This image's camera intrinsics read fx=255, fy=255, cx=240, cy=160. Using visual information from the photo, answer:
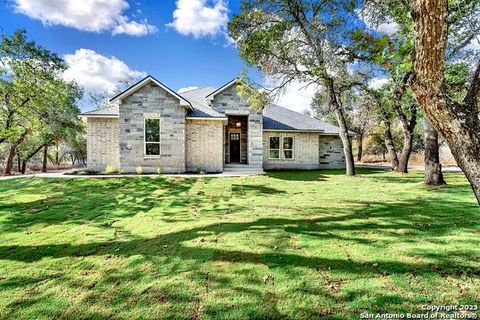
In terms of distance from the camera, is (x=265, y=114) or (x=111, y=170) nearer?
(x=111, y=170)

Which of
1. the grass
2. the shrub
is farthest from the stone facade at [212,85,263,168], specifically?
the grass

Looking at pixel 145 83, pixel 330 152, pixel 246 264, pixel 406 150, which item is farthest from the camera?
pixel 330 152

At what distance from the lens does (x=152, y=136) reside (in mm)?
15016

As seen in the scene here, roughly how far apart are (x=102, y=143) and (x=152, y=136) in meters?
3.62

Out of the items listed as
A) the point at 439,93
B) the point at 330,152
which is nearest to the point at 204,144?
the point at 330,152

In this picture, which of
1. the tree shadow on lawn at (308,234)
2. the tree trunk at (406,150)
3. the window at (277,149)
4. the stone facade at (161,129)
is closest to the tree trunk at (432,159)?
the tree shadow on lawn at (308,234)

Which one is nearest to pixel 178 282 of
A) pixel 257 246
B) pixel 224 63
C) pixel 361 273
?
pixel 257 246

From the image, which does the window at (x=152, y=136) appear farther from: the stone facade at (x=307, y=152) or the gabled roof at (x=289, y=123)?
the stone facade at (x=307, y=152)

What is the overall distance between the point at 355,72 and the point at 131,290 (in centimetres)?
1631

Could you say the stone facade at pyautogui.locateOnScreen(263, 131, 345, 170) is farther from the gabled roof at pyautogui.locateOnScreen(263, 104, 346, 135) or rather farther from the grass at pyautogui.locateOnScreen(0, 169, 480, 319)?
the grass at pyautogui.locateOnScreen(0, 169, 480, 319)

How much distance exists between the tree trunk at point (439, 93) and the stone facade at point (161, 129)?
13.5 metres

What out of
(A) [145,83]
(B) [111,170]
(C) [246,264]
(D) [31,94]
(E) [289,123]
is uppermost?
(A) [145,83]

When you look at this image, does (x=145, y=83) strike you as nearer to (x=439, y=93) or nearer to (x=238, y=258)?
(x=238, y=258)

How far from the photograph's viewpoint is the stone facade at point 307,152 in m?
19.5
